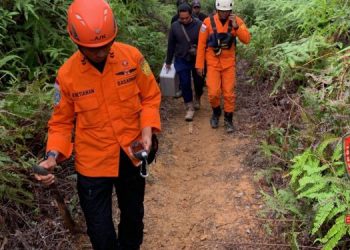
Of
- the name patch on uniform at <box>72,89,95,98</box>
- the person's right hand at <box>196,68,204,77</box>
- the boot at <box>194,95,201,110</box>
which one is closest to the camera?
the name patch on uniform at <box>72,89,95,98</box>

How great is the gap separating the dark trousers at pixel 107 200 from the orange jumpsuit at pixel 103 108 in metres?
0.10

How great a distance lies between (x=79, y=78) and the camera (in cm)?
348

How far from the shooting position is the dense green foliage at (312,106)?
4.02 metres

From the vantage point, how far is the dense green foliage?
4.02m

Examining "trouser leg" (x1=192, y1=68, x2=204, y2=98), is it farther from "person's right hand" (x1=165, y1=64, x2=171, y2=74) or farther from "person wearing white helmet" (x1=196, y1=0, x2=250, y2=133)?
"person wearing white helmet" (x1=196, y1=0, x2=250, y2=133)

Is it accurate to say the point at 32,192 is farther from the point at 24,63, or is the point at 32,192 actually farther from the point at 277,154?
the point at 277,154

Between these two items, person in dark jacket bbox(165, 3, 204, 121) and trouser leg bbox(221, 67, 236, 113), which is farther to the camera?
person in dark jacket bbox(165, 3, 204, 121)

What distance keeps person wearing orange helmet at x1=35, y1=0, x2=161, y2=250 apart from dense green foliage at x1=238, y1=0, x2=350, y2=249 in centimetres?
160

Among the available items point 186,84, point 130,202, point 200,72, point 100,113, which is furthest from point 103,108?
point 186,84

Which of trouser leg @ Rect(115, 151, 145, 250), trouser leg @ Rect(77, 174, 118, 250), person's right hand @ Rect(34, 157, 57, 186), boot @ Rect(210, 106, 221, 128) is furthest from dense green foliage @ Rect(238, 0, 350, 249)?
person's right hand @ Rect(34, 157, 57, 186)

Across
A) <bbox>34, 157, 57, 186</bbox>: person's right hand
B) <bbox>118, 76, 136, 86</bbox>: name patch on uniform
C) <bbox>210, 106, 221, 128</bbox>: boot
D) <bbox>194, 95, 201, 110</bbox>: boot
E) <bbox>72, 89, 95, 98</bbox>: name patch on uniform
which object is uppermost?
<bbox>118, 76, 136, 86</bbox>: name patch on uniform

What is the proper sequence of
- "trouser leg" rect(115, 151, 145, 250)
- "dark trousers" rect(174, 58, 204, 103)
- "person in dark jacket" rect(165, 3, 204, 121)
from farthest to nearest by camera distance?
"dark trousers" rect(174, 58, 204, 103) < "person in dark jacket" rect(165, 3, 204, 121) < "trouser leg" rect(115, 151, 145, 250)

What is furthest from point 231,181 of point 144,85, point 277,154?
point 144,85

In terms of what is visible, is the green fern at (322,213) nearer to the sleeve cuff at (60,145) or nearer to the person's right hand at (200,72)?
the sleeve cuff at (60,145)
